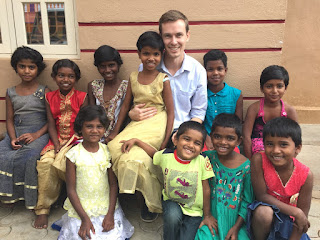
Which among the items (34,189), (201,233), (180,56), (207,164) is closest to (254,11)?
(180,56)

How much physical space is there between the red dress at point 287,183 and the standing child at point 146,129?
818 millimetres

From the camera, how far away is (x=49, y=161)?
8.11ft

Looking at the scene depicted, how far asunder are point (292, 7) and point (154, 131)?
2.79m

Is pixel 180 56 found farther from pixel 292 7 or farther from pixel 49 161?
pixel 292 7

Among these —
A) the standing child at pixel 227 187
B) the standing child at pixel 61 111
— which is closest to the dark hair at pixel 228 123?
the standing child at pixel 227 187

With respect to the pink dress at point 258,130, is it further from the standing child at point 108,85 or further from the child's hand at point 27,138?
the child's hand at point 27,138

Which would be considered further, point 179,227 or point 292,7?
point 292,7

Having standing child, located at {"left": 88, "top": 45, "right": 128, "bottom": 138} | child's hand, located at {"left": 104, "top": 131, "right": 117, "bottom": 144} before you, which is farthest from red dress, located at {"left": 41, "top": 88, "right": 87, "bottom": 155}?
child's hand, located at {"left": 104, "top": 131, "right": 117, "bottom": 144}

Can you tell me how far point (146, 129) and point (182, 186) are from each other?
62 cm

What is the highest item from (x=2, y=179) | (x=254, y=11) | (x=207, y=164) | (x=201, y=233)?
(x=254, y=11)

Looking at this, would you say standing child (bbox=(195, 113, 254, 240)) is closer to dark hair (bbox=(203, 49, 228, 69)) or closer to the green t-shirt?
the green t-shirt

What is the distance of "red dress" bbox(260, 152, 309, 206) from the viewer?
196cm

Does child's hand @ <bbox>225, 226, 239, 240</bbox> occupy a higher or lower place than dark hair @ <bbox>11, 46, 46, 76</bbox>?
lower

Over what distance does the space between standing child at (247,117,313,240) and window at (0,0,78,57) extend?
2.14 metres
